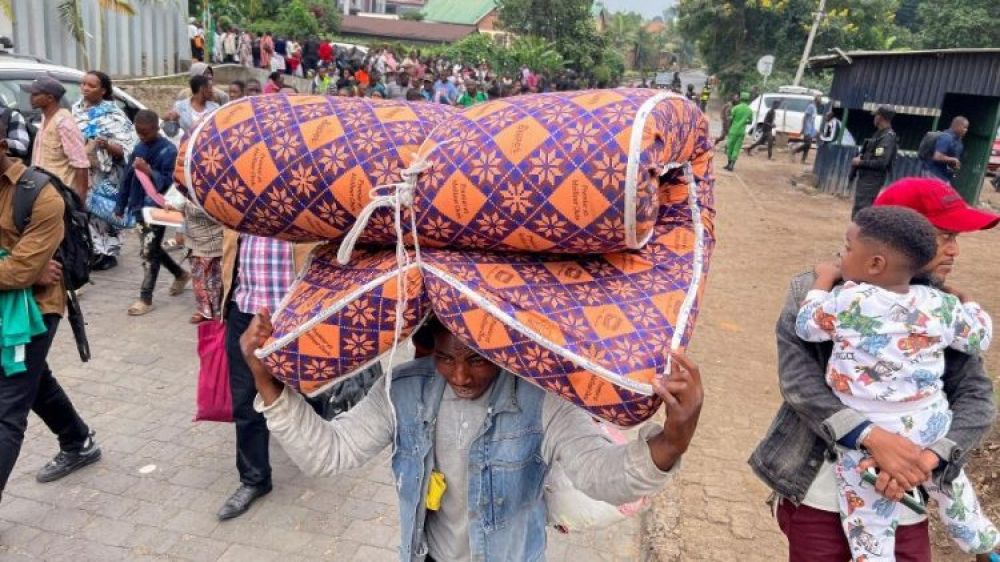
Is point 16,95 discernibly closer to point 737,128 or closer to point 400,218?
point 400,218

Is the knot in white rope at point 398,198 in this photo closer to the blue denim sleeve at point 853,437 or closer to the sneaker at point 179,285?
the blue denim sleeve at point 853,437

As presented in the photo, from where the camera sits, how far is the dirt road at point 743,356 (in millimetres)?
3574

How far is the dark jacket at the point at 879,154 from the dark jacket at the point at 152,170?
795 cm

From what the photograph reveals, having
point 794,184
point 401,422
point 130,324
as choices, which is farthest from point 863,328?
point 794,184

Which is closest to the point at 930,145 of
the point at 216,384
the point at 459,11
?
the point at 216,384

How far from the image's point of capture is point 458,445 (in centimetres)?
184

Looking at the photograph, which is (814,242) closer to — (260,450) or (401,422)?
(260,450)

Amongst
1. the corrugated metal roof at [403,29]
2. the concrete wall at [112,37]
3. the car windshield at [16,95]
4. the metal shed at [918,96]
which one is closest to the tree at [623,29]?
the corrugated metal roof at [403,29]

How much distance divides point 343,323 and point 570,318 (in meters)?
0.47

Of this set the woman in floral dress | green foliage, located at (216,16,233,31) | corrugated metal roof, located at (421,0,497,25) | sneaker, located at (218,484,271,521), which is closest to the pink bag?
sneaker, located at (218,484,271,521)

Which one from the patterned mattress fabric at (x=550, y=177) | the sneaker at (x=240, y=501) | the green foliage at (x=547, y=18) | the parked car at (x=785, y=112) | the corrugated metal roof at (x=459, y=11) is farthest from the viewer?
the corrugated metal roof at (x=459, y=11)

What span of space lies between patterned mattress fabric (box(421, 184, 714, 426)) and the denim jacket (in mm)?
Result: 359

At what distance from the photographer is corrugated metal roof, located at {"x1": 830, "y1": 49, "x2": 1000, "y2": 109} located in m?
11.3

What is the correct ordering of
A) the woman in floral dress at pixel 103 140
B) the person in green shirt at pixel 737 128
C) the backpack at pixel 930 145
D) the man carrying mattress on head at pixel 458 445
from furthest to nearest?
the person in green shirt at pixel 737 128
the backpack at pixel 930 145
the woman in floral dress at pixel 103 140
the man carrying mattress on head at pixel 458 445
